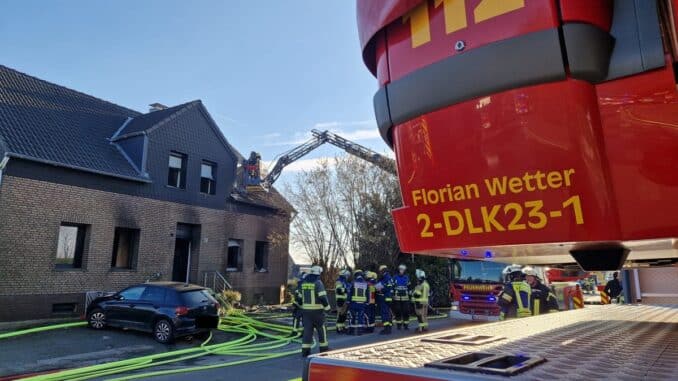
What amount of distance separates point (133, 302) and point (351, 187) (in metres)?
11.7

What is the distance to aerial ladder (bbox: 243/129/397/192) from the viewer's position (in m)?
22.4

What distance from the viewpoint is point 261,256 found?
76.1 ft

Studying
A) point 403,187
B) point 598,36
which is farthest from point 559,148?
point 403,187

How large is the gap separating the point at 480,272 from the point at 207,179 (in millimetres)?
12330

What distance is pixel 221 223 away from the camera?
2056 cm

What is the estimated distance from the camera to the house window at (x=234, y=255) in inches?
843

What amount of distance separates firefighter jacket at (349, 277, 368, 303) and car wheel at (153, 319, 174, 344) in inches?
193

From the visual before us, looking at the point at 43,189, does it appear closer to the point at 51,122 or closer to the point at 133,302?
the point at 51,122

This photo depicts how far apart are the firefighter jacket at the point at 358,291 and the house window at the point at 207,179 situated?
9.87 metres

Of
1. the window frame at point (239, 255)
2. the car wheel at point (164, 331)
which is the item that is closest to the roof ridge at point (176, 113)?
the window frame at point (239, 255)

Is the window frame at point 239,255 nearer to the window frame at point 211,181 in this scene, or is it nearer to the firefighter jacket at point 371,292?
the window frame at point 211,181

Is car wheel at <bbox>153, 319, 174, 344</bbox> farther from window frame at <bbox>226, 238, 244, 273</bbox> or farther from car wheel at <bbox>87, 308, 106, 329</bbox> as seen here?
window frame at <bbox>226, 238, 244, 273</bbox>

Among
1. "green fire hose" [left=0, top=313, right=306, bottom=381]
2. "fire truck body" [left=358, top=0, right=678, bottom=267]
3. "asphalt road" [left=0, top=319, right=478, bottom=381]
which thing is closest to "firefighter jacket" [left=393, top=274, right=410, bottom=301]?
"asphalt road" [left=0, top=319, right=478, bottom=381]

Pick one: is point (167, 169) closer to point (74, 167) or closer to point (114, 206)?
point (114, 206)
